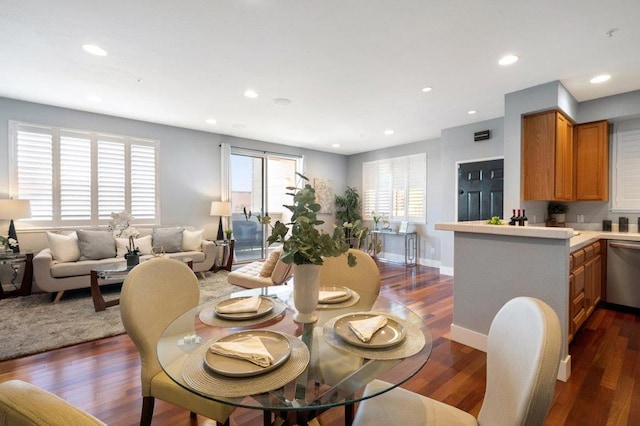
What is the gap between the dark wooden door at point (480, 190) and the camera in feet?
16.0

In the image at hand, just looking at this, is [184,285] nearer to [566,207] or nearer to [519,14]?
[519,14]

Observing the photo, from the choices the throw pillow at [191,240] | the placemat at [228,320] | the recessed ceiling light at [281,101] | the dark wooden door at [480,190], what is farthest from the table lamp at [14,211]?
the dark wooden door at [480,190]

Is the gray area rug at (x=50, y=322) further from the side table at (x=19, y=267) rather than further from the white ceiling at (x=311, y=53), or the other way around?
the white ceiling at (x=311, y=53)

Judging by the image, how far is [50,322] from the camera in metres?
3.18

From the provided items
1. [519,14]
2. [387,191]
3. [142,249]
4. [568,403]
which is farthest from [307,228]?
[387,191]

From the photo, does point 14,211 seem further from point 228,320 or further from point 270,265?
point 228,320

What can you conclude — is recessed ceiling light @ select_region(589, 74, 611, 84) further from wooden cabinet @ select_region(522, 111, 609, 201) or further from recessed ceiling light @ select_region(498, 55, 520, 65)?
recessed ceiling light @ select_region(498, 55, 520, 65)

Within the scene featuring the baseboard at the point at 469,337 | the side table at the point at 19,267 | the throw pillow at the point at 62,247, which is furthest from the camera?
the throw pillow at the point at 62,247

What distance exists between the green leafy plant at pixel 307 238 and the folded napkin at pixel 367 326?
0.26 m

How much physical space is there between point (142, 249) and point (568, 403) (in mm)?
5276

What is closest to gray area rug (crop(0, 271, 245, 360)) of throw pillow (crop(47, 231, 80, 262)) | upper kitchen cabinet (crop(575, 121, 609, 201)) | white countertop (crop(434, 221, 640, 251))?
throw pillow (crop(47, 231, 80, 262))

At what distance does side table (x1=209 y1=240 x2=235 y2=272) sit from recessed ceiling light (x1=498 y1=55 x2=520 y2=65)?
4.86 metres

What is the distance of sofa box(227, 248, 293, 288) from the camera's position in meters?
3.27

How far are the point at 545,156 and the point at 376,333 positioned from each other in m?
3.43
